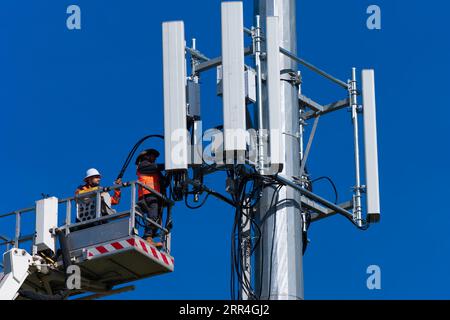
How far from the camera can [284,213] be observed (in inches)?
1373

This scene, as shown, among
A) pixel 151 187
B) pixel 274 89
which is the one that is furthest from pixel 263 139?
pixel 151 187

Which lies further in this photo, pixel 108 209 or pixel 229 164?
pixel 108 209

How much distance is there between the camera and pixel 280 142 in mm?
34094

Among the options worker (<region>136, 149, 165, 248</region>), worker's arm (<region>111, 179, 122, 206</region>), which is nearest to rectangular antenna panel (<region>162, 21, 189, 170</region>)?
worker (<region>136, 149, 165, 248</region>)

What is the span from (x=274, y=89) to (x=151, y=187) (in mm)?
3936

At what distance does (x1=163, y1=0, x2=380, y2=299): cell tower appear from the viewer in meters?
34.2

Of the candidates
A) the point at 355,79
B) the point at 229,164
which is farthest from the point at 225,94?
the point at 355,79

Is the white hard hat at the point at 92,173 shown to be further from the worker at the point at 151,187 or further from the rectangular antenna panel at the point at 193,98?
the rectangular antenna panel at the point at 193,98

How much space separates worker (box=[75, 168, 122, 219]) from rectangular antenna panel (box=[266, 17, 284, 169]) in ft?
Answer: 13.9

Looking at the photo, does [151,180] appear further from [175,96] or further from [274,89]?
[274,89]

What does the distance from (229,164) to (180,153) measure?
0.98 m

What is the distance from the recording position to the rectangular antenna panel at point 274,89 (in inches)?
1341

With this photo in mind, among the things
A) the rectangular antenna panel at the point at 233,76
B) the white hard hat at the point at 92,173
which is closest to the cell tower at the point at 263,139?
the rectangular antenna panel at the point at 233,76
